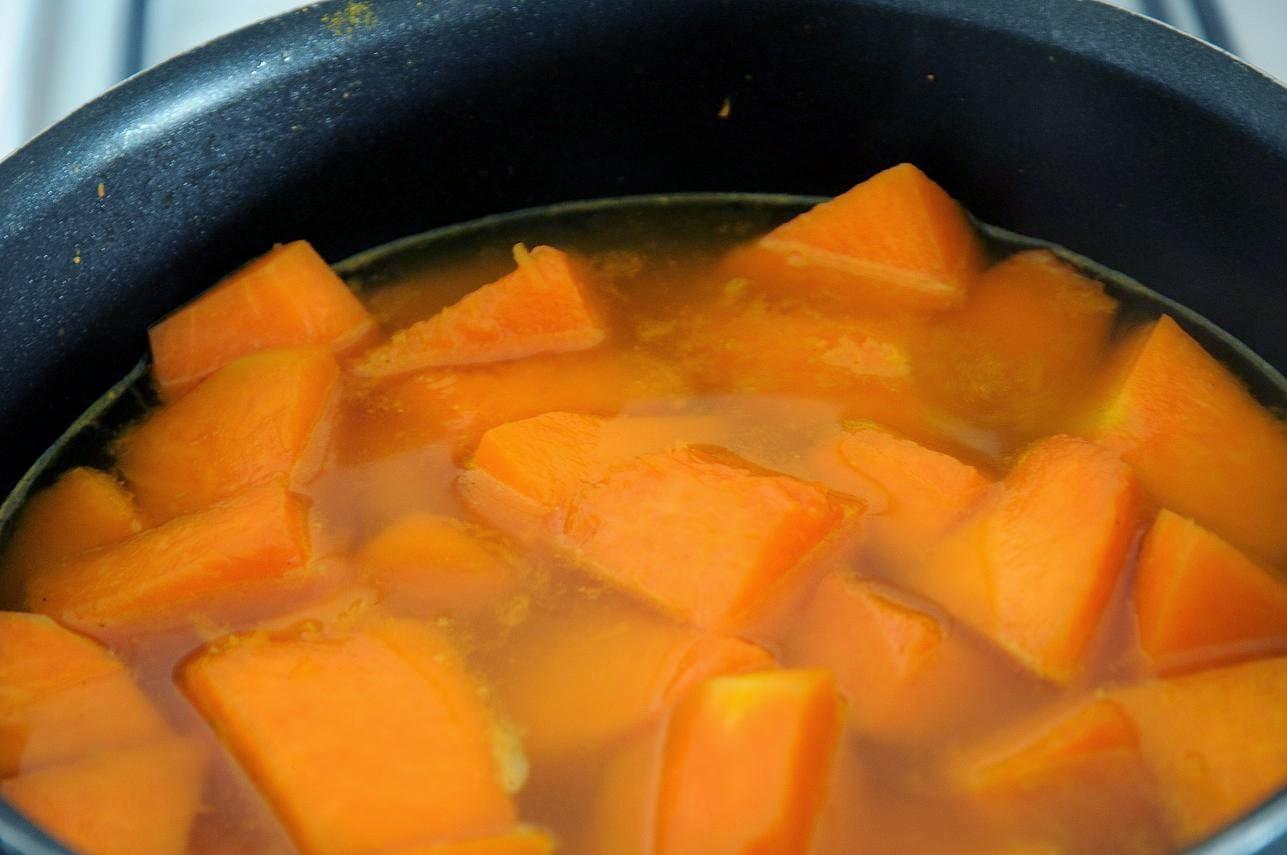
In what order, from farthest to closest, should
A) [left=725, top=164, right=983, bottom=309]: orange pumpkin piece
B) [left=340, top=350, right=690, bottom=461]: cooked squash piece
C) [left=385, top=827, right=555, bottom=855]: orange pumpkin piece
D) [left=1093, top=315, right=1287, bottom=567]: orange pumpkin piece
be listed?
[left=725, top=164, right=983, bottom=309]: orange pumpkin piece, [left=340, top=350, right=690, bottom=461]: cooked squash piece, [left=1093, top=315, right=1287, bottom=567]: orange pumpkin piece, [left=385, top=827, right=555, bottom=855]: orange pumpkin piece

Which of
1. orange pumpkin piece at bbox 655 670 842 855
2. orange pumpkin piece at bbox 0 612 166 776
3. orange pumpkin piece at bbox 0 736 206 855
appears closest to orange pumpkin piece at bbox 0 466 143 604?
orange pumpkin piece at bbox 0 612 166 776

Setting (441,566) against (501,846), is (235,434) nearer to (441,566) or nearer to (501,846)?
(441,566)

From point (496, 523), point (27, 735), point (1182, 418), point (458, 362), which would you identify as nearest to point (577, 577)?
point (496, 523)

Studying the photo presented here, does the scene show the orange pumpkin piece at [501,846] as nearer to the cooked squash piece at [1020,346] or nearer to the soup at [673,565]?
the soup at [673,565]

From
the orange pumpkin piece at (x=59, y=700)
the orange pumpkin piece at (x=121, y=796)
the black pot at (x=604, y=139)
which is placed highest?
the black pot at (x=604, y=139)

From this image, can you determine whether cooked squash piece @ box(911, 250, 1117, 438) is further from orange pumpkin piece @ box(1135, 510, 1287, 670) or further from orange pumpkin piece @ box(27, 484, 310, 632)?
orange pumpkin piece @ box(27, 484, 310, 632)

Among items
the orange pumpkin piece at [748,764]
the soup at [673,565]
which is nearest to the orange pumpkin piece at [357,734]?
the soup at [673,565]

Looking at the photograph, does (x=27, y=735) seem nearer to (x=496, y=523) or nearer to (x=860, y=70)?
(x=496, y=523)

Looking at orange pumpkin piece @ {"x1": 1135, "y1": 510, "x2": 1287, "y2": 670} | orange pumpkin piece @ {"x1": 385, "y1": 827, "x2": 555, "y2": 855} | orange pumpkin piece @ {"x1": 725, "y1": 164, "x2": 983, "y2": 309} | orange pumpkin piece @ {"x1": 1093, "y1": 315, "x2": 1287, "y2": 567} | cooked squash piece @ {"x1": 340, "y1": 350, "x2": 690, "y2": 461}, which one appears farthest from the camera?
Result: orange pumpkin piece @ {"x1": 725, "y1": 164, "x2": 983, "y2": 309}

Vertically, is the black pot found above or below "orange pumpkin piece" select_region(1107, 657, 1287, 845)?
above
